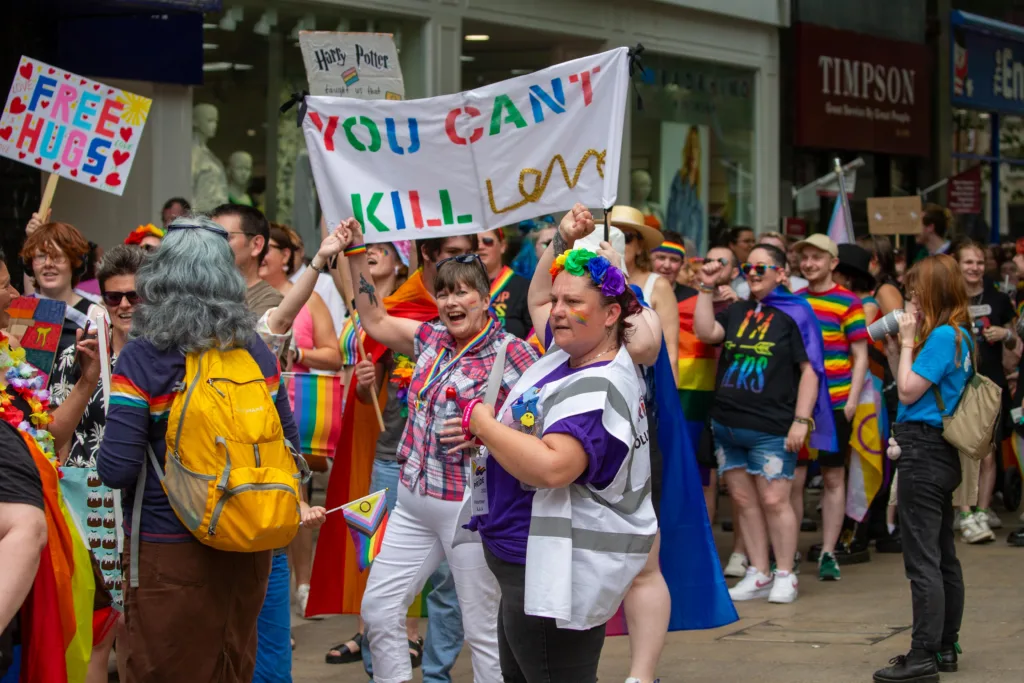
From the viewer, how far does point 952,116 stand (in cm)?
2219

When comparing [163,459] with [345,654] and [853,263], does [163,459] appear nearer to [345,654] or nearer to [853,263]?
[345,654]

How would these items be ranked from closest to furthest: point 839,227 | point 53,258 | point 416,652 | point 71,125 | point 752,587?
point 53,258 < point 416,652 < point 71,125 < point 752,587 < point 839,227

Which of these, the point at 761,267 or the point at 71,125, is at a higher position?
the point at 71,125

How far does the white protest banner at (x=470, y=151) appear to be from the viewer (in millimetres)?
6617

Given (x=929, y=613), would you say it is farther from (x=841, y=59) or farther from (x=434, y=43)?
(x=841, y=59)

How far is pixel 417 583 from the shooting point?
18.9 feet

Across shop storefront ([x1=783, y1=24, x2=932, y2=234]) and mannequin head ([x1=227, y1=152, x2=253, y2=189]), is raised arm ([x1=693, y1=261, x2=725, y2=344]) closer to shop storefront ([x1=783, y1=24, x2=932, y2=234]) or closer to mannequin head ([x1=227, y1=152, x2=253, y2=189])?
mannequin head ([x1=227, y1=152, x2=253, y2=189])

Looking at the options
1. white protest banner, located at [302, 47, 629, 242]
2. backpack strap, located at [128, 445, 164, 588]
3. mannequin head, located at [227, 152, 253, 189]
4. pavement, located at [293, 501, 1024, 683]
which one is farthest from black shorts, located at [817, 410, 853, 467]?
mannequin head, located at [227, 152, 253, 189]

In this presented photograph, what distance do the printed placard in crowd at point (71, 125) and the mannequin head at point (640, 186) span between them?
9.49 meters

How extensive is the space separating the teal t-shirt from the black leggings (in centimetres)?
252

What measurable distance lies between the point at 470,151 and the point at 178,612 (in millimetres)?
2961

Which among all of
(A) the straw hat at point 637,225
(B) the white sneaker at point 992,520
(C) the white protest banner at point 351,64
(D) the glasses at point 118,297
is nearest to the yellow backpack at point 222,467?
(D) the glasses at point 118,297

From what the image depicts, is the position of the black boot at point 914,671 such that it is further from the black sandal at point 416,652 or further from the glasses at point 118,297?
the glasses at point 118,297

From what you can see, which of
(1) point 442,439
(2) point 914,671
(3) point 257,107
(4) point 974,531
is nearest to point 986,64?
(3) point 257,107
